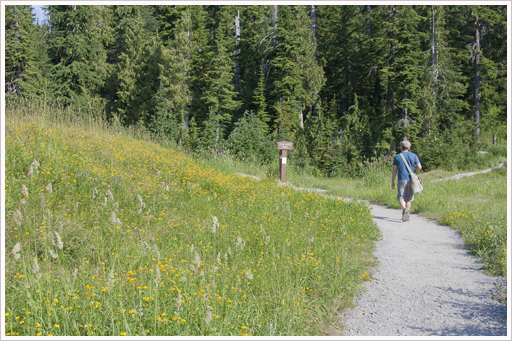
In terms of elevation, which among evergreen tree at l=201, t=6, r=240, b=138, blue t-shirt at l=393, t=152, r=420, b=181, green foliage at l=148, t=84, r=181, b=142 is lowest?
blue t-shirt at l=393, t=152, r=420, b=181

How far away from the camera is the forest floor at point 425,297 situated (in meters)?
3.60

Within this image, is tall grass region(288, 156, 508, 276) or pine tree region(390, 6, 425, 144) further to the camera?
pine tree region(390, 6, 425, 144)

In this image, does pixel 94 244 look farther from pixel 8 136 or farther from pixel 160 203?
pixel 8 136

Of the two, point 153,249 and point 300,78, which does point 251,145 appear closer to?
point 300,78

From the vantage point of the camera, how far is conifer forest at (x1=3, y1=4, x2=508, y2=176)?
21.1 meters

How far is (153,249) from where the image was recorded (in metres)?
4.14

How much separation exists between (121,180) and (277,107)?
70.1ft

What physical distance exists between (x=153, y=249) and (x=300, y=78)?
24344 mm

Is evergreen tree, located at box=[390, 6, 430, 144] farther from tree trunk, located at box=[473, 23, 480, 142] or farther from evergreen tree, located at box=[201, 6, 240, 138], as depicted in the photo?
evergreen tree, located at box=[201, 6, 240, 138]

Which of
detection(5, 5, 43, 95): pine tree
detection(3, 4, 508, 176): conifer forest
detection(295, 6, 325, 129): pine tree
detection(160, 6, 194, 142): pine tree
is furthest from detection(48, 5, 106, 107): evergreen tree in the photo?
detection(295, 6, 325, 129): pine tree

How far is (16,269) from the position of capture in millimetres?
3447

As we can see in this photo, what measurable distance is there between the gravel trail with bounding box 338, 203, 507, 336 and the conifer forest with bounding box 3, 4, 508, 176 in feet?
39.7

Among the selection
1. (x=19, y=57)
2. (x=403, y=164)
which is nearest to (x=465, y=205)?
(x=403, y=164)

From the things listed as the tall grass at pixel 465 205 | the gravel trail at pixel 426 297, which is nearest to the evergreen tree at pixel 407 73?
the tall grass at pixel 465 205
